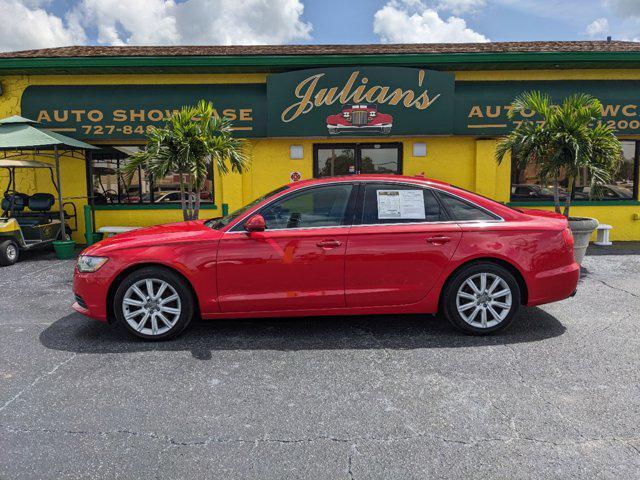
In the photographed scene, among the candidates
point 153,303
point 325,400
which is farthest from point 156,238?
point 325,400

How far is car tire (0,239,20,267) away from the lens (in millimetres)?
8602

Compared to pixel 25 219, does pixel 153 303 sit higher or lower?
lower

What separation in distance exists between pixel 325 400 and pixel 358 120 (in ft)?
25.4

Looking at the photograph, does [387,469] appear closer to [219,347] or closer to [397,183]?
[219,347]

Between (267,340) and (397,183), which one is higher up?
(397,183)

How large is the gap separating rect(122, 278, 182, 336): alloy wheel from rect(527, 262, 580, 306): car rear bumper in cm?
339

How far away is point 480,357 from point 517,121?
7.50m

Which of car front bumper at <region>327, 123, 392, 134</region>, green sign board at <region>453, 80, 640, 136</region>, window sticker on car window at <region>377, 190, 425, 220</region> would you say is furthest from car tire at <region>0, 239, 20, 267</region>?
green sign board at <region>453, 80, 640, 136</region>

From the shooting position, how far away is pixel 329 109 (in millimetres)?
10281

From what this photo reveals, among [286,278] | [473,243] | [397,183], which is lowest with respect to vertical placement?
[286,278]

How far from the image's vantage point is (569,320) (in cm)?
529

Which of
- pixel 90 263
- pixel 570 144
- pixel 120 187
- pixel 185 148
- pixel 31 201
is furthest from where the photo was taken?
pixel 120 187

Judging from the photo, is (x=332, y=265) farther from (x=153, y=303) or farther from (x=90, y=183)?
(x=90, y=183)

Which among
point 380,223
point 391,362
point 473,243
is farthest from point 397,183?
point 391,362
